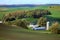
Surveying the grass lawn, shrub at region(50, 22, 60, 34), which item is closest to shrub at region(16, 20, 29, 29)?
the grass lawn

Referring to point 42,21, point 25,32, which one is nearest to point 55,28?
point 42,21

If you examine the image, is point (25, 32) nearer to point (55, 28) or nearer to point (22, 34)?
point (22, 34)

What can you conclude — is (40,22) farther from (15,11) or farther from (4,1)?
(4,1)

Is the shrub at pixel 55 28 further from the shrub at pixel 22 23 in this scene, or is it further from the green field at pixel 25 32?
the shrub at pixel 22 23

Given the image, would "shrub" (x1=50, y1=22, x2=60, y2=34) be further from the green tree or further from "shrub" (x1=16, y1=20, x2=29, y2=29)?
"shrub" (x1=16, y1=20, x2=29, y2=29)

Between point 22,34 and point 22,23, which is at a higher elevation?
point 22,23

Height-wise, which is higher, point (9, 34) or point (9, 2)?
point (9, 2)

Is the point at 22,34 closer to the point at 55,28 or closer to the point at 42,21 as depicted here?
the point at 42,21

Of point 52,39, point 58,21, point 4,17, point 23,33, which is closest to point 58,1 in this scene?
point 58,21
